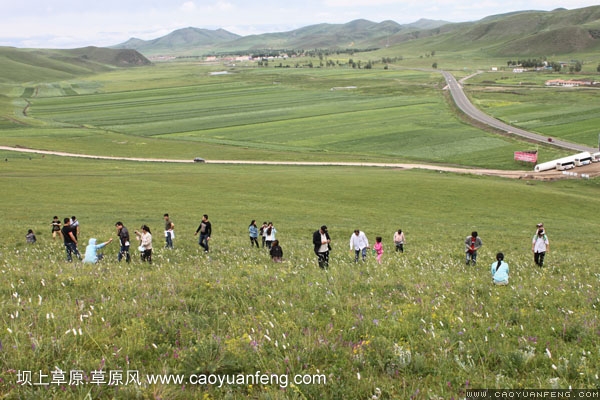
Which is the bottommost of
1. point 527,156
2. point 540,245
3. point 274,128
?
point 527,156

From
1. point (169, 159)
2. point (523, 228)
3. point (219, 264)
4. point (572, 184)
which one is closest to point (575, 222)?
point (523, 228)

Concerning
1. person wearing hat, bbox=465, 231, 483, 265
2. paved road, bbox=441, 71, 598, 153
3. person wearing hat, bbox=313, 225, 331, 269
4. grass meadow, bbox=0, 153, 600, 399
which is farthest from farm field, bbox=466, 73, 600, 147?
grass meadow, bbox=0, 153, 600, 399

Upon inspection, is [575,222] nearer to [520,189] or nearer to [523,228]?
[523,228]

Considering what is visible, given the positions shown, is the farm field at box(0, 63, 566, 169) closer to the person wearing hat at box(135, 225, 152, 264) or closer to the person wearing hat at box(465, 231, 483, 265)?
the person wearing hat at box(465, 231, 483, 265)

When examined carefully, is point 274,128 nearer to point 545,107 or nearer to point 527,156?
point 527,156

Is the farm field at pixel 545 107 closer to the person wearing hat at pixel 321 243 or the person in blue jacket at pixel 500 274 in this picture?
the person wearing hat at pixel 321 243

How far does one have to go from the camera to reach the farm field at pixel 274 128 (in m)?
88.6

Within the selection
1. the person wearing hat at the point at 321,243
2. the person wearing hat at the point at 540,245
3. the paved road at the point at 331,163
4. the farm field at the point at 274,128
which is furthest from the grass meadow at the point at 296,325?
the farm field at the point at 274,128

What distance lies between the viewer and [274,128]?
118m

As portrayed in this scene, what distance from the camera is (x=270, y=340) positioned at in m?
8.15

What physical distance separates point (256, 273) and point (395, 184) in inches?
1644

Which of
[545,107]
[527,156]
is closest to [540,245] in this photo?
[527,156]

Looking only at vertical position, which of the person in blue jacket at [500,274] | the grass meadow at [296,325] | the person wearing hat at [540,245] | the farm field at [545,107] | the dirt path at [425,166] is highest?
the farm field at [545,107]

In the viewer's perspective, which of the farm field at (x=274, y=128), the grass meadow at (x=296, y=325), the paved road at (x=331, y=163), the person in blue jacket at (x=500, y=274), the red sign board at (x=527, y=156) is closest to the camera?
the grass meadow at (x=296, y=325)
